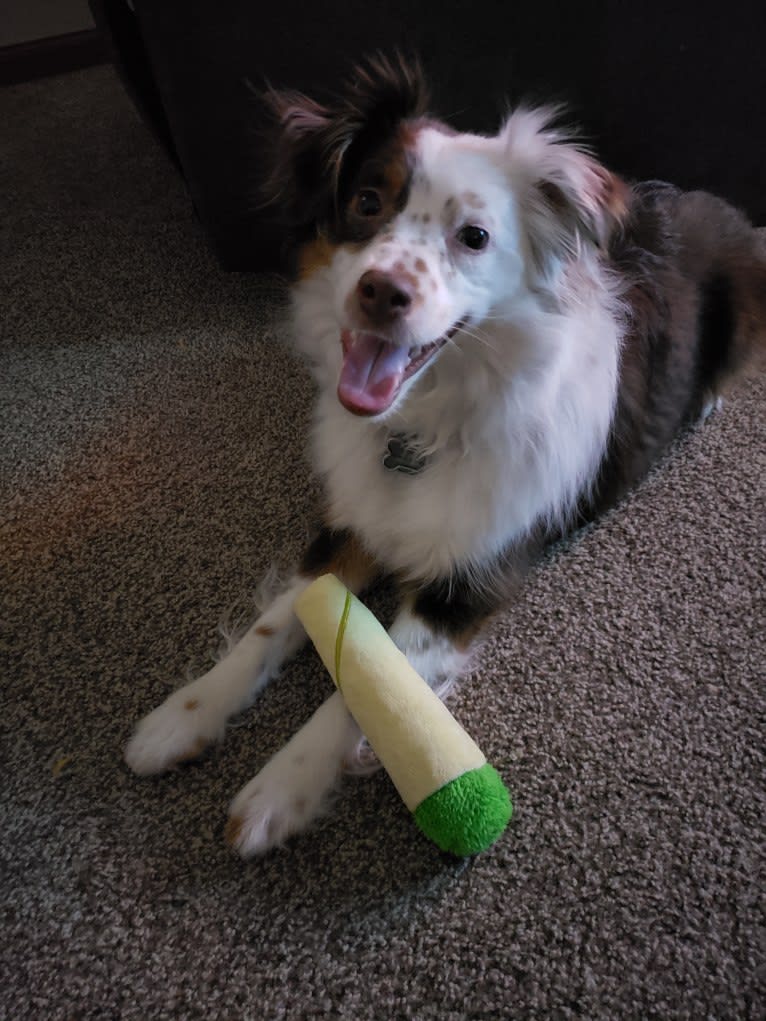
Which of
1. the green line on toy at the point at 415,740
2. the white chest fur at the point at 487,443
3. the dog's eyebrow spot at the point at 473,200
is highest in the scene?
the dog's eyebrow spot at the point at 473,200

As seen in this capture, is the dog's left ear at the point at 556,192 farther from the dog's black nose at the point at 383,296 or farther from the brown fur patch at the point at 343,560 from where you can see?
the brown fur patch at the point at 343,560

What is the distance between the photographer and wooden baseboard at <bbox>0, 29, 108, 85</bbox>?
12.7 feet

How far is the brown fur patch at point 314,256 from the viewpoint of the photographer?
4.48 ft

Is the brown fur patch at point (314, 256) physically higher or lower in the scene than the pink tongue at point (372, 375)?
higher

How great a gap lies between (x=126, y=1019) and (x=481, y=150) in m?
1.54

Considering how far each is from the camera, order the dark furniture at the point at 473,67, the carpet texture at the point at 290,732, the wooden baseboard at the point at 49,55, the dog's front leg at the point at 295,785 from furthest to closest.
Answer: the wooden baseboard at the point at 49,55 < the dark furniture at the point at 473,67 < the dog's front leg at the point at 295,785 < the carpet texture at the point at 290,732

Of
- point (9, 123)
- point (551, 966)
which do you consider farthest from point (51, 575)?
point (9, 123)

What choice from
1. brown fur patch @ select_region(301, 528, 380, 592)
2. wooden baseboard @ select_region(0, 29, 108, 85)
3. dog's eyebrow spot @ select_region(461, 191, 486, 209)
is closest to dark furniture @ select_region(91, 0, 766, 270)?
dog's eyebrow spot @ select_region(461, 191, 486, 209)

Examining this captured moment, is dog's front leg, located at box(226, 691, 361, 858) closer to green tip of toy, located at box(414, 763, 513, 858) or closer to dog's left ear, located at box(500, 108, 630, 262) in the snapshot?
green tip of toy, located at box(414, 763, 513, 858)

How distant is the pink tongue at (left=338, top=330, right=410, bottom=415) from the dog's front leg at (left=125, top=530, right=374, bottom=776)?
413 mm

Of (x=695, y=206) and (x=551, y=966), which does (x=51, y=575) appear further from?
(x=695, y=206)

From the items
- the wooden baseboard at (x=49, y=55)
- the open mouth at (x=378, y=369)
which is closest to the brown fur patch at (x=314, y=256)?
the open mouth at (x=378, y=369)

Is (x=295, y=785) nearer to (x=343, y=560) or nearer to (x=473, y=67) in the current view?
(x=343, y=560)

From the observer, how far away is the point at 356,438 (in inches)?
60.5
